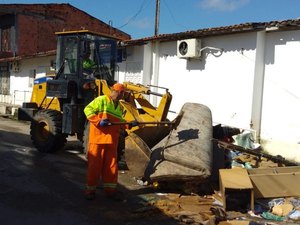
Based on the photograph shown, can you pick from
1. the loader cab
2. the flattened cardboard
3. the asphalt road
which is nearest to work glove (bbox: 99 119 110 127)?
the asphalt road

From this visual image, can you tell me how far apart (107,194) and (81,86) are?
352cm

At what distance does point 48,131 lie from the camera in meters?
10.4

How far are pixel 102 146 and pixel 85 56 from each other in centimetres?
361

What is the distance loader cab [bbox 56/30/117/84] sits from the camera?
32.7ft

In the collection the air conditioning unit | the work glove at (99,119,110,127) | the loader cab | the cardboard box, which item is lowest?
the cardboard box

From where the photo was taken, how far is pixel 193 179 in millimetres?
6820

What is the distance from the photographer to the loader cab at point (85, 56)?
9953mm

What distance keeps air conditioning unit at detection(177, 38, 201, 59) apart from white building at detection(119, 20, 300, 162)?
0.03 metres

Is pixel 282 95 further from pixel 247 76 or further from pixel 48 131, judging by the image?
pixel 48 131

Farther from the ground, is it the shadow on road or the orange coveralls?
the orange coveralls

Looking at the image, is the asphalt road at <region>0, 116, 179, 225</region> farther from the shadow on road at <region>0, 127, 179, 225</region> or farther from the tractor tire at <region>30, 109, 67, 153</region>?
the tractor tire at <region>30, 109, 67, 153</region>

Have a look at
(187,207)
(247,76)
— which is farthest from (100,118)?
(247,76)

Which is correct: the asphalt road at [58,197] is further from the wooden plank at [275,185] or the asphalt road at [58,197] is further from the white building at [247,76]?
the white building at [247,76]

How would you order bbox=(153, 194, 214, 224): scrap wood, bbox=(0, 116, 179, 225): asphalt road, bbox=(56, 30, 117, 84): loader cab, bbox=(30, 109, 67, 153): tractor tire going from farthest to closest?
bbox=(30, 109, 67, 153): tractor tire < bbox=(56, 30, 117, 84): loader cab < bbox=(153, 194, 214, 224): scrap wood < bbox=(0, 116, 179, 225): asphalt road
